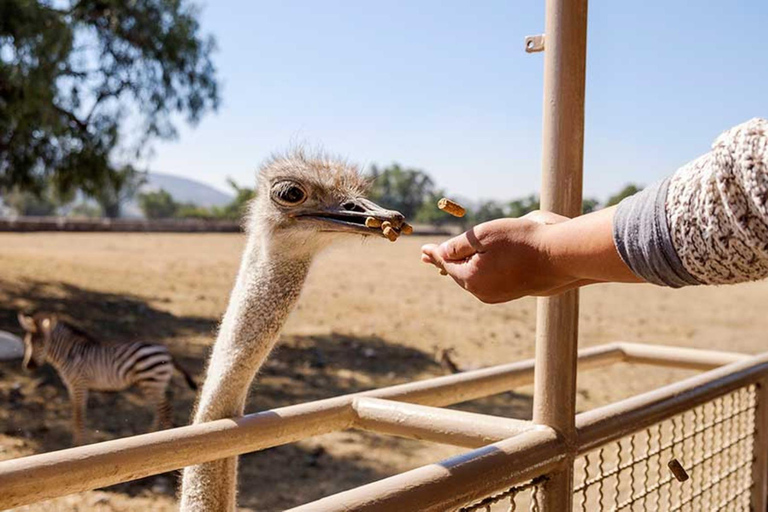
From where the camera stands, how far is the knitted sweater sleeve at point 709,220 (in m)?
0.70

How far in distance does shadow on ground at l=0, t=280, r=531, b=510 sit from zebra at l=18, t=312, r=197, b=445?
0.24 m

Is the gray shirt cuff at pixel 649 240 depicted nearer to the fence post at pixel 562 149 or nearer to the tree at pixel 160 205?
the fence post at pixel 562 149

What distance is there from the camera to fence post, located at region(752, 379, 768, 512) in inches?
83.8

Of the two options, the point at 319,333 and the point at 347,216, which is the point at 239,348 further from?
the point at 319,333

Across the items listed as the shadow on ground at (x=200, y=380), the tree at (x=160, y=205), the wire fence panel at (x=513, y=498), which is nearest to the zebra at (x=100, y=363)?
the shadow on ground at (x=200, y=380)

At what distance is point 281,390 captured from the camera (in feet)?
23.0

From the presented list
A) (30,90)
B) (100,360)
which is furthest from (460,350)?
(30,90)

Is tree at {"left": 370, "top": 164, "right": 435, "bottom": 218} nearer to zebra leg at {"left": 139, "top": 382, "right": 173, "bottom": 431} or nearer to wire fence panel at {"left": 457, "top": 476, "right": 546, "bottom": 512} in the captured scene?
wire fence panel at {"left": 457, "top": 476, "right": 546, "bottom": 512}

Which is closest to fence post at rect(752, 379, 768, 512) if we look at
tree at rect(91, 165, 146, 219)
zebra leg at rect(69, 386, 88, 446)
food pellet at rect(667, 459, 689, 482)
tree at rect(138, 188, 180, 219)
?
food pellet at rect(667, 459, 689, 482)

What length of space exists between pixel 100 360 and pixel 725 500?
4530 mm

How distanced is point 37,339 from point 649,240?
5770mm

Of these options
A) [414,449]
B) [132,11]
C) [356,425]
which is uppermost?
[132,11]

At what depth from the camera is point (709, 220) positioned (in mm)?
728

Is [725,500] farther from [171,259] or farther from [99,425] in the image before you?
[171,259]
